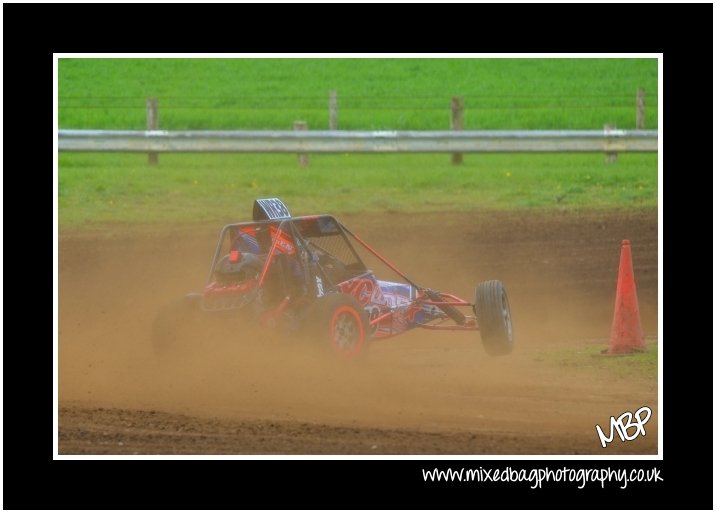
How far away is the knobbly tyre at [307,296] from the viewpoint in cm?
942

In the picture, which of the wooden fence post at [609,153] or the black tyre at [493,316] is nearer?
the black tyre at [493,316]

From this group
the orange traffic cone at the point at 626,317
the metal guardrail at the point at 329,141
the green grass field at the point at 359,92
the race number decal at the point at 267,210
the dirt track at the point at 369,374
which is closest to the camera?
the dirt track at the point at 369,374

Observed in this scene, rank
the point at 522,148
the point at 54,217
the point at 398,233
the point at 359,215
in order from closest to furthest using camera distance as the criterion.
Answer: the point at 54,217 < the point at 398,233 < the point at 359,215 < the point at 522,148

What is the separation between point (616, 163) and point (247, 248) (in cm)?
1081

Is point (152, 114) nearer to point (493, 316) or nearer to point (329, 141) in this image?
point (329, 141)

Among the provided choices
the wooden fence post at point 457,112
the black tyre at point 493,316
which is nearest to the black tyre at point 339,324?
the black tyre at point 493,316

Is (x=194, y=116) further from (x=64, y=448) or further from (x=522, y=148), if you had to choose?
(x=64, y=448)

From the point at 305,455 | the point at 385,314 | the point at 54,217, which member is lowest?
the point at 305,455

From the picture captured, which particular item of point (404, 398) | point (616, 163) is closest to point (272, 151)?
point (616, 163)

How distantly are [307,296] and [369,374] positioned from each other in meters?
0.87

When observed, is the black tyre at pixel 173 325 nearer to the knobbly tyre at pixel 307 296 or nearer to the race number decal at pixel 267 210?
the knobbly tyre at pixel 307 296

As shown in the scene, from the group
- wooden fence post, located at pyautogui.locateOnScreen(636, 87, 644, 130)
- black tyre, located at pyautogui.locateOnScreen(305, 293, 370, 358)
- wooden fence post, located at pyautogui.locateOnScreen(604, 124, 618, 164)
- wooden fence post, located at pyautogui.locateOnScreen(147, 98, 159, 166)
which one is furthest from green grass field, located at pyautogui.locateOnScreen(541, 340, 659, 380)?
wooden fence post, located at pyautogui.locateOnScreen(147, 98, 159, 166)

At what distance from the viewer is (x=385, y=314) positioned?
9992mm

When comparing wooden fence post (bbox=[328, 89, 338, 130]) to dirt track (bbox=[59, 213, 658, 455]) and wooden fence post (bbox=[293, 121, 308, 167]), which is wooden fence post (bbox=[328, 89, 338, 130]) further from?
dirt track (bbox=[59, 213, 658, 455])
